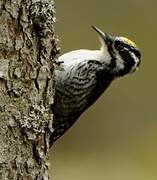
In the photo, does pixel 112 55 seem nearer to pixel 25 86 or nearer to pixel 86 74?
pixel 86 74

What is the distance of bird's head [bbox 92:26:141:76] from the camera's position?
4754mm

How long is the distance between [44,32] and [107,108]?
5.31m

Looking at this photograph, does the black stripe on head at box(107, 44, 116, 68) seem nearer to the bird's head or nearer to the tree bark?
the bird's head

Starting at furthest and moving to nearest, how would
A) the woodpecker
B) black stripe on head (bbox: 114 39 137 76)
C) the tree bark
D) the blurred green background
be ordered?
the blurred green background
black stripe on head (bbox: 114 39 137 76)
the woodpecker
the tree bark

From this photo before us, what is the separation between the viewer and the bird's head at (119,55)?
4.75m

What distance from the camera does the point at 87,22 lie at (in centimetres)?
868

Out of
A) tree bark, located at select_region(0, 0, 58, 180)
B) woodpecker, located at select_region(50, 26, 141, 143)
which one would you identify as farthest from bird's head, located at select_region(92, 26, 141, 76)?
tree bark, located at select_region(0, 0, 58, 180)

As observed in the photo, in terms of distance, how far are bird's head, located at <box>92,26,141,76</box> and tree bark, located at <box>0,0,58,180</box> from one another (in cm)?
112

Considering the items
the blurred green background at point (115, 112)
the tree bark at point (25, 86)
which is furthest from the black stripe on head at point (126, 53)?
the blurred green background at point (115, 112)

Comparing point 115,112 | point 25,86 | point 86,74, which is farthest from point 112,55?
point 115,112

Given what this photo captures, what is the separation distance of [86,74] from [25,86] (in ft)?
3.94

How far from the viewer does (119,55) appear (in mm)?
4820

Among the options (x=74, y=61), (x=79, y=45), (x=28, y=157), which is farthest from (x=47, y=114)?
(x=79, y=45)

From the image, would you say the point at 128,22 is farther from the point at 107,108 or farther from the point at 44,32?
the point at 44,32
